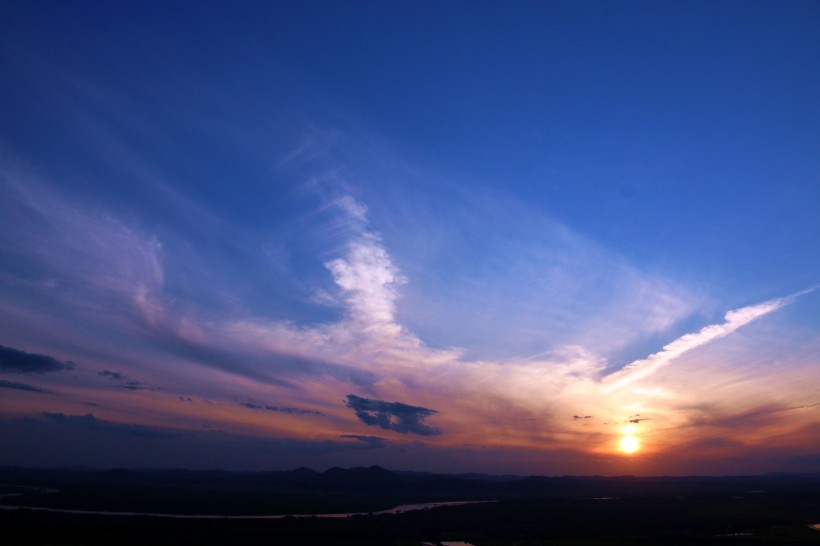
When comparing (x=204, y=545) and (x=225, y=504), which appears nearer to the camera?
(x=204, y=545)

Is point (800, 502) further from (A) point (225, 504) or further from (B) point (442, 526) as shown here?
(A) point (225, 504)

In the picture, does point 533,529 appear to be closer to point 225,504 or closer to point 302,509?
point 302,509

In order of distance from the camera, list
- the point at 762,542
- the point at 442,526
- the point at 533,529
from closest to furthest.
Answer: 1. the point at 762,542
2. the point at 533,529
3. the point at 442,526

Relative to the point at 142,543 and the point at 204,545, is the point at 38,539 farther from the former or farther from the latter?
the point at 204,545

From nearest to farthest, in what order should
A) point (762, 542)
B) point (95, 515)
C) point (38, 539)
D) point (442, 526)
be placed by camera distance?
1. point (38, 539)
2. point (762, 542)
3. point (442, 526)
4. point (95, 515)

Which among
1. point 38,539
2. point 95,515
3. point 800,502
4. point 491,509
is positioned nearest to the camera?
point 38,539

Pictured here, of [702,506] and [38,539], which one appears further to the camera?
[702,506]

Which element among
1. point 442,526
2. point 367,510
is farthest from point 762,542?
point 367,510

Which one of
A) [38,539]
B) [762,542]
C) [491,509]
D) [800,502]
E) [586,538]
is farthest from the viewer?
[800,502]

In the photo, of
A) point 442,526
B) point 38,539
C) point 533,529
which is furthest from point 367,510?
point 38,539
